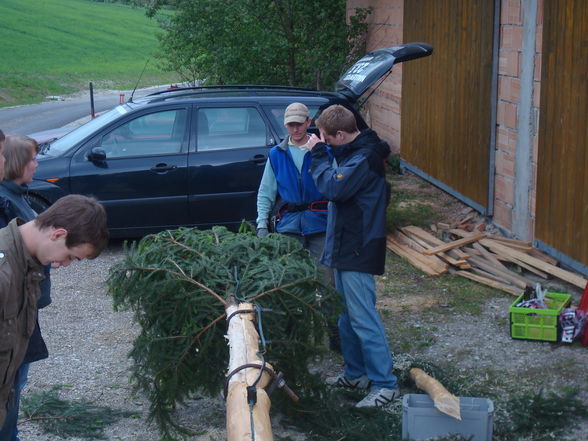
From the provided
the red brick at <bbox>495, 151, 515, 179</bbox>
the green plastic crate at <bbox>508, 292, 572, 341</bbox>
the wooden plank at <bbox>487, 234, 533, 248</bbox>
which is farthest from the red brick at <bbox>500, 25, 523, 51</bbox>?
the green plastic crate at <bbox>508, 292, 572, 341</bbox>

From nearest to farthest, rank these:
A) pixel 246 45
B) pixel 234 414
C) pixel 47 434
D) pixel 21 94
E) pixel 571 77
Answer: pixel 234 414, pixel 47 434, pixel 571 77, pixel 246 45, pixel 21 94

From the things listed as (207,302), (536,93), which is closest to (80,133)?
(536,93)

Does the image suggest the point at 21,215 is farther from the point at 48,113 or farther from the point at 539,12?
the point at 48,113

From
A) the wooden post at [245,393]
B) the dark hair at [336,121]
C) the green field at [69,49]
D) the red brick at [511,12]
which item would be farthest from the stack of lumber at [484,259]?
the green field at [69,49]

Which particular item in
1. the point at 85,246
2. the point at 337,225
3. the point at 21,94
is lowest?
the point at 21,94

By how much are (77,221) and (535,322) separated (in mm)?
4348

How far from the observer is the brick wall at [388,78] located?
1459cm

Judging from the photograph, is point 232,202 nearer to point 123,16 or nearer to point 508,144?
point 508,144

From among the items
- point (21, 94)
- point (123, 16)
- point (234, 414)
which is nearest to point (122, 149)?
point (234, 414)

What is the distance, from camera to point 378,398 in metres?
5.25

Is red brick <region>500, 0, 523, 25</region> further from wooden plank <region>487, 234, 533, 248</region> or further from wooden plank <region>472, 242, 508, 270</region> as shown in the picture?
wooden plank <region>472, 242, 508, 270</region>

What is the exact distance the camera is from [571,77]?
7516mm

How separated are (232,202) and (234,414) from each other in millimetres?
6354

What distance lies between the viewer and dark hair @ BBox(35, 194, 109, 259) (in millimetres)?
3107
